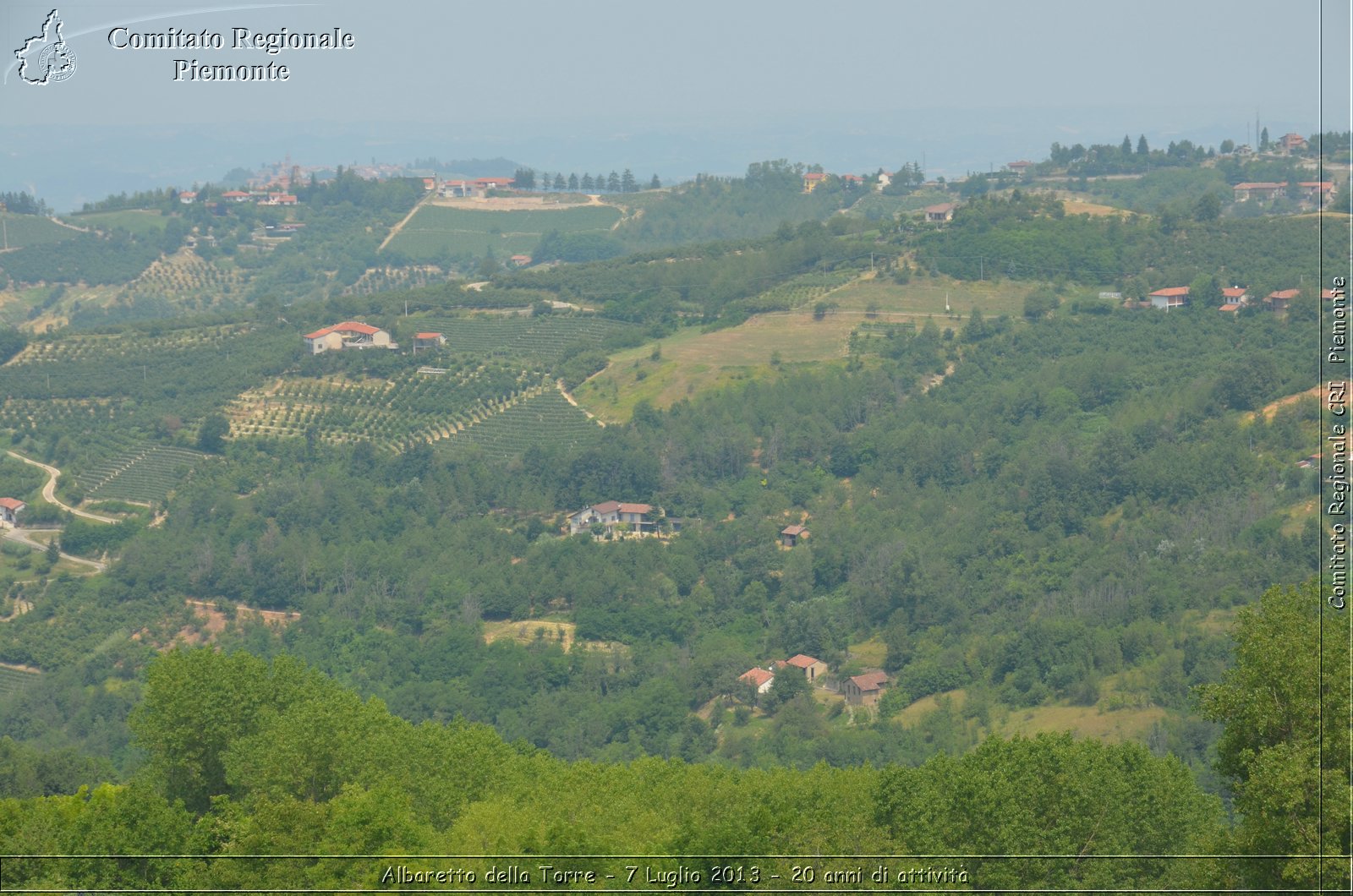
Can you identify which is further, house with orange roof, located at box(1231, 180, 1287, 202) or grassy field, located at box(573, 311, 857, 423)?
house with orange roof, located at box(1231, 180, 1287, 202)

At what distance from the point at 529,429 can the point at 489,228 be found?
180ft

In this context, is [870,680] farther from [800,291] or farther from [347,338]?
[347,338]

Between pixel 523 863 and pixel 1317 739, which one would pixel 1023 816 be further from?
pixel 523 863

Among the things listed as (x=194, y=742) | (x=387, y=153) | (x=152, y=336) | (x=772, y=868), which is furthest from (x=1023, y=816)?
(x=387, y=153)

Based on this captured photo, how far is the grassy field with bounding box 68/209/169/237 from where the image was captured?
104938 mm

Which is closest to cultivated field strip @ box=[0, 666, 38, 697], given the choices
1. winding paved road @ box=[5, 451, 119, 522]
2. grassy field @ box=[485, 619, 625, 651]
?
winding paved road @ box=[5, 451, 119, 522]

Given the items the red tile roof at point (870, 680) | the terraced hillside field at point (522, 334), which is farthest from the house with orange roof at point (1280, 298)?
the terraced hillside field at point (522, 334)

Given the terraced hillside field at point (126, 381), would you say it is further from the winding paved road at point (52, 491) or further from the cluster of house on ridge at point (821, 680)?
the cluster of house on ridge at point (821, 680)

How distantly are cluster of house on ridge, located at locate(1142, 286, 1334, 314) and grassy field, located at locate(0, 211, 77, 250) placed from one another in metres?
73.9

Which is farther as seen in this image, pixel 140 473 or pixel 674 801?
pixel 140 473

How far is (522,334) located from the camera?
196 ft

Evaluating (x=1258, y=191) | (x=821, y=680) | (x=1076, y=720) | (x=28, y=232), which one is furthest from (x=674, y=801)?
(x=28, y=232)

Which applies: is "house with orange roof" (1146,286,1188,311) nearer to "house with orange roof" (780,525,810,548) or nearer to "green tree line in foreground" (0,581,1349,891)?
"house with orange roof" (780,525,810,548)

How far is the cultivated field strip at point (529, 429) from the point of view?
51.6 meters
